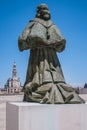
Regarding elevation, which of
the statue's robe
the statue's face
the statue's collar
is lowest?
the statue's robe

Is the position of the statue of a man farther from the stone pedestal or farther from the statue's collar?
the stone pedestal

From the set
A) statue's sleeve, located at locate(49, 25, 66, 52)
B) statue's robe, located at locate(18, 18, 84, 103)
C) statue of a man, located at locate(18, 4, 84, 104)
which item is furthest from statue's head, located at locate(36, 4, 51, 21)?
statue's sleeve, located at locate(49, 25, 66, 52)

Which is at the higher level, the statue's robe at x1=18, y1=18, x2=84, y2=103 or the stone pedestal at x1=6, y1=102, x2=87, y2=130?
the statue's robe at x1=18, y1=18, x2=84, y2=103

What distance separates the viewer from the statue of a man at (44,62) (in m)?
6.44

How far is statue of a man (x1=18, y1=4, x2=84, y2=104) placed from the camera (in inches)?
253

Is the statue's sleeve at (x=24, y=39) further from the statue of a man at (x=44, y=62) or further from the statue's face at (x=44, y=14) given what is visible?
the statue's face at (x=44, y=14)

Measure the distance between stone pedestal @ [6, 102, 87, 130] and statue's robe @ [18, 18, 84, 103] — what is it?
221 millimetres

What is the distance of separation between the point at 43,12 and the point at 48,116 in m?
2.40

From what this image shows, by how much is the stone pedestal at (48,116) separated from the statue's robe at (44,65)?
221 millimetres

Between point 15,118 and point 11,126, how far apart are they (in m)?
0.55

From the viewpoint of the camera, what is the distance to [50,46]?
6.90m

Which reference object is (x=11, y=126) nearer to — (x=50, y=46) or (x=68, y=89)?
(x=68, y=89)

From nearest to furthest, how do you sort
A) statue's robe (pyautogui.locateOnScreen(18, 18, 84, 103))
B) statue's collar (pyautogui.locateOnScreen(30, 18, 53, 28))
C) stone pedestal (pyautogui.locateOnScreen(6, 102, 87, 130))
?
stone pedestal (pyautogui.locateOnScreen(6, 102, 87, 130)) < statue's robe (pyautogui.locateOnScreen(18, 18, 84, 103)) < statue's collar (pyautogui.locateOnScreen(30, 18, 53, 28))

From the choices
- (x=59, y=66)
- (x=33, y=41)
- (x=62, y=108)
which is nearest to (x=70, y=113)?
(x=62, y=108)
